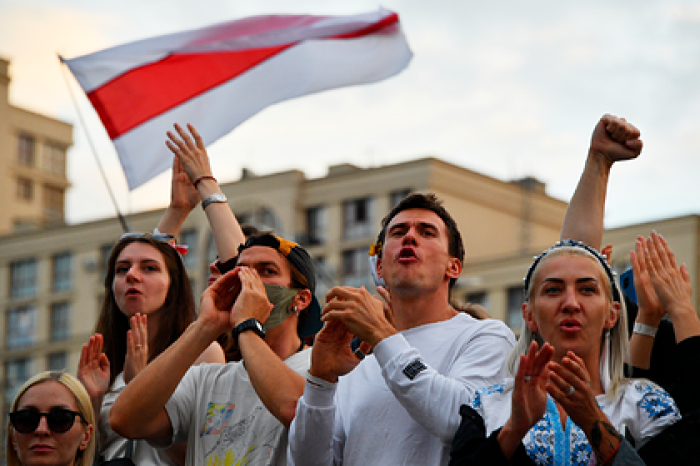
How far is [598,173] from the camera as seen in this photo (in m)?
6.04

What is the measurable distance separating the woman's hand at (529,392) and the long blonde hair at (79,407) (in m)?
2.39

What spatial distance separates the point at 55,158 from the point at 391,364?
74168 millimetres

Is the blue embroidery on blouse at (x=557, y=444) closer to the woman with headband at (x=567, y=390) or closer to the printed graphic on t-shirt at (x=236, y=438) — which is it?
the woman with headband at (x=567, y=390)

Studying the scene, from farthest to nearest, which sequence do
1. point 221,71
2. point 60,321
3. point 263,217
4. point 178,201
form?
point 60,321 < point 263,217 < point 221,71 < point 178,201

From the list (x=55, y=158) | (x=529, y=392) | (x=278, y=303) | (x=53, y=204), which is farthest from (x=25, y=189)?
(x=529, y=392)

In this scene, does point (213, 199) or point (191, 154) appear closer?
point (213, 199)

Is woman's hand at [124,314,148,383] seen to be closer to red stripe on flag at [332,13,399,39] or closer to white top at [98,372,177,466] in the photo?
white top at [98,372,177,466]

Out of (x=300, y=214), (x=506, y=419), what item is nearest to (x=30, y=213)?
(x=300, y=214)

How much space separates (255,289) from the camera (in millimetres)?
5812

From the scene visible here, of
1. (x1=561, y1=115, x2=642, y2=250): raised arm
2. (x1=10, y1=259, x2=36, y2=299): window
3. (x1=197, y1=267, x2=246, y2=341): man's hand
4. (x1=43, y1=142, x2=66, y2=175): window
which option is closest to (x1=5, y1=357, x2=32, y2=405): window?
(x1=10, y1=259, x2=36, y2=299): window

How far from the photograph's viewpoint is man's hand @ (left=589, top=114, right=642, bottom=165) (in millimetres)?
5973

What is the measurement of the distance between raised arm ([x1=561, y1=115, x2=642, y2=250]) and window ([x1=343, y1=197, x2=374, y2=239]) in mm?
50385

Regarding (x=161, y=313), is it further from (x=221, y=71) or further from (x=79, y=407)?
(x=221, y=71)

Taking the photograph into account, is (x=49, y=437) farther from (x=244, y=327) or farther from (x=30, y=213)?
(x=30, y=213)
